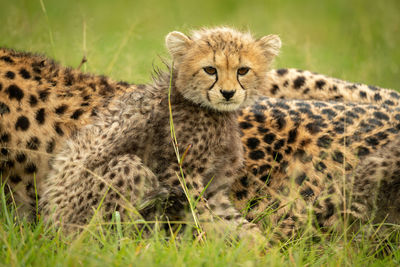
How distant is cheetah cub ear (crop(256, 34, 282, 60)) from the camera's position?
10.9 feet

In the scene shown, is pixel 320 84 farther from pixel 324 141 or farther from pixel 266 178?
pixel 266 178

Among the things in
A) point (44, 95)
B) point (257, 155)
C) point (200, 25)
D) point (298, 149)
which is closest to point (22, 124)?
point (44, 95)

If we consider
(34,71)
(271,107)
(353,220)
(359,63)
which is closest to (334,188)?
(353,220)

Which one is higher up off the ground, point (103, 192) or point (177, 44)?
point (177, 44)

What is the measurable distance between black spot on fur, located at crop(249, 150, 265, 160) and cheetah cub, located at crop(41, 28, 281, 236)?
0.19 metres

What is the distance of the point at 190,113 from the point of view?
3164 millimetres

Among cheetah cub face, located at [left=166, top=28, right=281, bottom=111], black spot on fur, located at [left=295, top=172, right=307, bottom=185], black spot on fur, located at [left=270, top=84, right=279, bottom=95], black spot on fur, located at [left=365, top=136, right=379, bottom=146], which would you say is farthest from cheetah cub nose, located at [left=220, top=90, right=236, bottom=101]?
black spot on fur, located at [left=270, top=84, right=279, bottom=95]

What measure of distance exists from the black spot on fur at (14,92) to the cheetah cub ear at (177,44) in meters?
0.87

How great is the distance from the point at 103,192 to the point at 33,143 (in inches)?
24.5

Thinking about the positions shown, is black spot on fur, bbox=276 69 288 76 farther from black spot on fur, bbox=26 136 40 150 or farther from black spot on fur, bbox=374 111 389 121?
black spot on fur, bbox=26 136 40 150

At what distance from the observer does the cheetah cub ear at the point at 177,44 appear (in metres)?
3.22

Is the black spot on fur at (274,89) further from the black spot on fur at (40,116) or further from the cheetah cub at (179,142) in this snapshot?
the black spot on fur at (40,116)

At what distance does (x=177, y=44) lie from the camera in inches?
128

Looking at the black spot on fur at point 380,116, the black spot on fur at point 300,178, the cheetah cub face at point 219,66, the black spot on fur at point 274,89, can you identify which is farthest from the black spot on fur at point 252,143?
the black spot on fur at point 274,89
